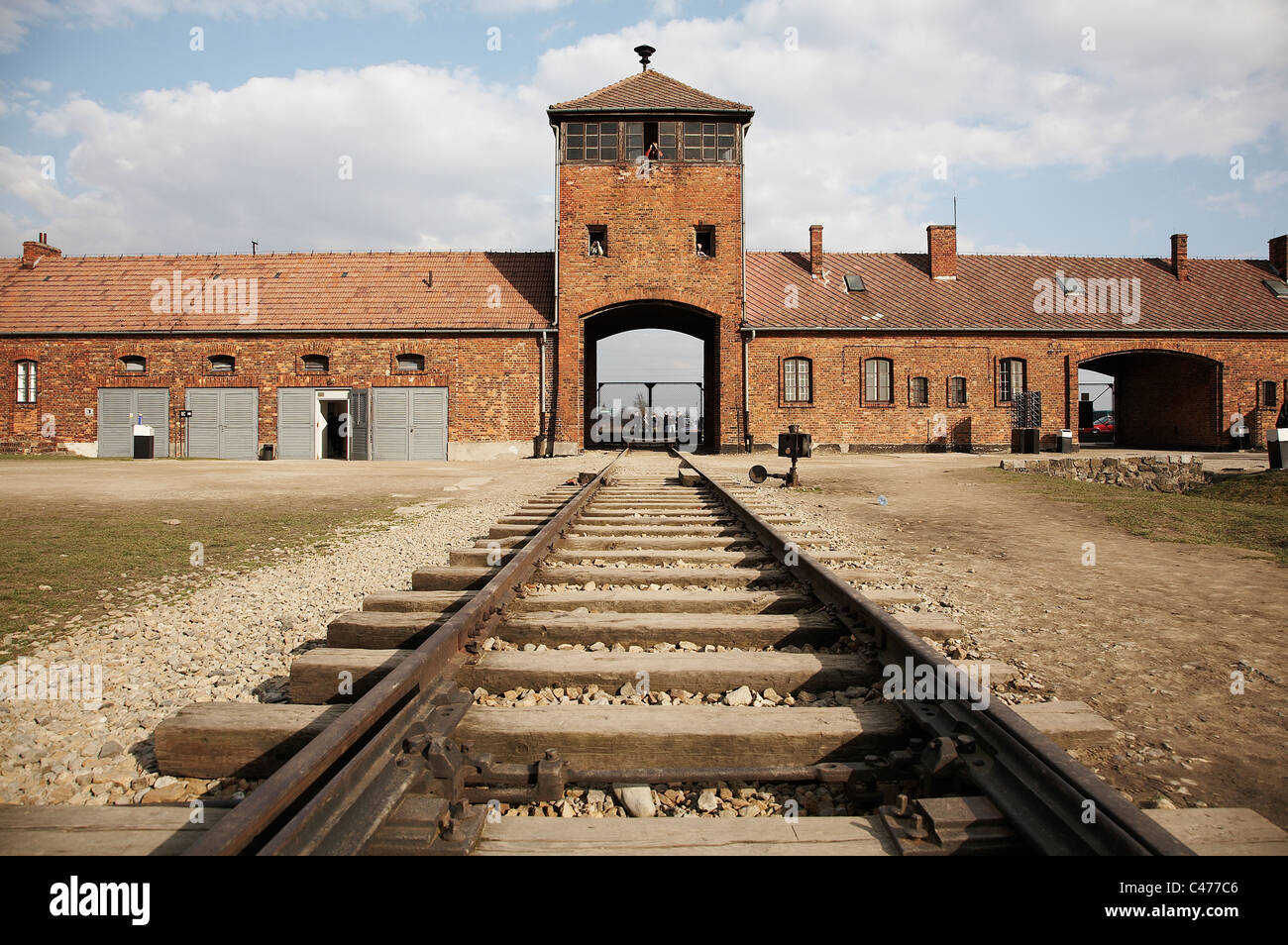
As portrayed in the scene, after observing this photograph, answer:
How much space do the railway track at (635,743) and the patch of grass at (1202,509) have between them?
519 cm

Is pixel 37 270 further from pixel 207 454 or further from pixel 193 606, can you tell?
pixel 193 606

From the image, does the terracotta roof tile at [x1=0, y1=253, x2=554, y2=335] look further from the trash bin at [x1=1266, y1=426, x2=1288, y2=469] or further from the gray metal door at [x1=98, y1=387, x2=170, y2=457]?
the trash bin at [x1=1266, y1=426, x2=1288, y2=469]

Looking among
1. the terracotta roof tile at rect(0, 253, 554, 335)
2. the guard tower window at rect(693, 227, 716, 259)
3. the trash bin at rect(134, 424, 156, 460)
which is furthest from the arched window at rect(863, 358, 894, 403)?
the trash bin at rect(134, 424, 156, 460)

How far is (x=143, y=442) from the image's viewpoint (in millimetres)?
22078

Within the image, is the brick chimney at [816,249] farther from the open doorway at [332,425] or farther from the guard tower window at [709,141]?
the open doorway at [332,425]

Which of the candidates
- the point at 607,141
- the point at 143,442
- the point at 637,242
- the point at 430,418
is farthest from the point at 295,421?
the point at 607,141

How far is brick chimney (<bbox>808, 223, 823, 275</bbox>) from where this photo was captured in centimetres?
2566

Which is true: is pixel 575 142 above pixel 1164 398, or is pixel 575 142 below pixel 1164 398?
above

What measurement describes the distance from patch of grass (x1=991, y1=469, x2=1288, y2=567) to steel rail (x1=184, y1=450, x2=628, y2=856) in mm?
6329

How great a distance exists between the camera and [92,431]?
23125mm

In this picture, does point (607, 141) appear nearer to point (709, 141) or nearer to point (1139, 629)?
point (709, 141)

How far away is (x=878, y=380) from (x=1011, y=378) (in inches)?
197

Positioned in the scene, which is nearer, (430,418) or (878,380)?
(430,418)
